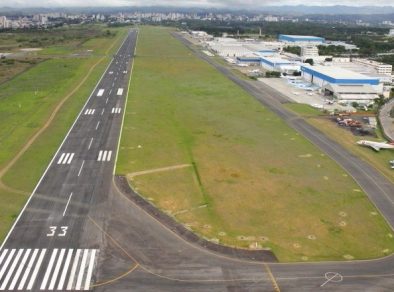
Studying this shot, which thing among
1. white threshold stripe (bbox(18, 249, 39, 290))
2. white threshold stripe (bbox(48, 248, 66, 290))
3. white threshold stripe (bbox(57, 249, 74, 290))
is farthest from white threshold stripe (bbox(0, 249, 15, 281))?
white threshold stripe (bbox(57, 249, 74, 290))

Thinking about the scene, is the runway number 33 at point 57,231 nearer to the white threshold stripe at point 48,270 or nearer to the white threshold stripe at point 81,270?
the white threshold stripe at point 48,270

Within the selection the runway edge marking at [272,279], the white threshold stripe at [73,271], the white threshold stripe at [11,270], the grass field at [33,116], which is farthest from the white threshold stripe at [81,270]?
the runway edge marking at [272,279]

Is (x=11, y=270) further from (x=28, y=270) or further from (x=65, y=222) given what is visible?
(x=65, y=222)

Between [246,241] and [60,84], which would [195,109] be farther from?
[246,241]

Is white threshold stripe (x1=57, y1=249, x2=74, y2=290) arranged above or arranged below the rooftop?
below

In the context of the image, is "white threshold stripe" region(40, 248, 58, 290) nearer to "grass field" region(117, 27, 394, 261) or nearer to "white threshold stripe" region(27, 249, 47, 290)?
"white threshold stripe" region(27, 249, 47, 290)

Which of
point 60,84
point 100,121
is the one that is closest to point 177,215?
point 100,121
